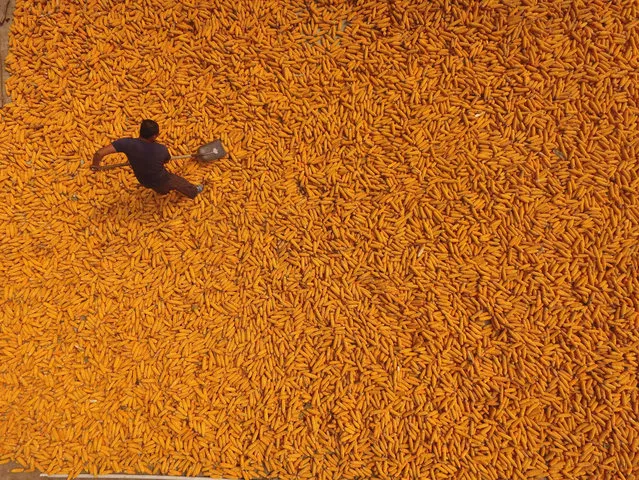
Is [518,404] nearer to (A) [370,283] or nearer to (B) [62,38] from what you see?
(A) [370,283]

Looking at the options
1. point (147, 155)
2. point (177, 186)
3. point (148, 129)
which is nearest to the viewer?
point (148, 129)

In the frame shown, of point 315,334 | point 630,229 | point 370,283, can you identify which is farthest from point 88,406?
point 630,229

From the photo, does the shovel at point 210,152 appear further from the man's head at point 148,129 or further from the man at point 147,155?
the man's head at point 148,129

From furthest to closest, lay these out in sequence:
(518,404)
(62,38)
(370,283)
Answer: (62,38) < (370,283) < (518,404)

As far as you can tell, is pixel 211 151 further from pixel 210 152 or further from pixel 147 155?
pixel 147 155

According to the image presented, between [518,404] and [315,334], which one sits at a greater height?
[315,334]

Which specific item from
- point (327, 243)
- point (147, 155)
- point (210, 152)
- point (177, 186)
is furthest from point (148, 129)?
point (327, 243)

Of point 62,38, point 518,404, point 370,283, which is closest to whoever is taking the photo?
point 518,404
